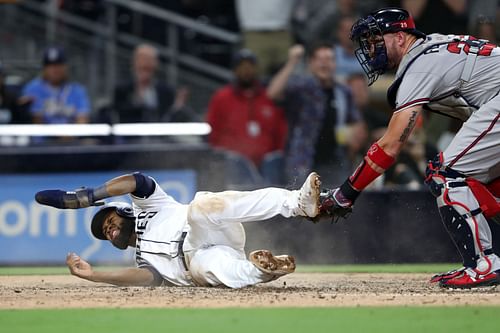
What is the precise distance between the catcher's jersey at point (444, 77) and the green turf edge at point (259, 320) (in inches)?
65.0

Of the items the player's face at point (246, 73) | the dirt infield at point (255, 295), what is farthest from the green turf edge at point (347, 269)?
the player's face at point (246, 73)

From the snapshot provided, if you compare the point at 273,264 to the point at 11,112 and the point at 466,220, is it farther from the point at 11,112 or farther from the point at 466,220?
the point at 11,112

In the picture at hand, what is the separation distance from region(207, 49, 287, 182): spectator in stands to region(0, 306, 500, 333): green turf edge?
611cm

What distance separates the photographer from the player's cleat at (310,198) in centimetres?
760

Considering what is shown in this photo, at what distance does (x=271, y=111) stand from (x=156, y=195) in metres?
4.65

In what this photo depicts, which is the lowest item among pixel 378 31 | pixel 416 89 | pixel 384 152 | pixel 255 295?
pixel 255 295

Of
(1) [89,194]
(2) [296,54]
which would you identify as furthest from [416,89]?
(2) [296,54]

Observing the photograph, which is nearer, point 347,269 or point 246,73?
point 347,269

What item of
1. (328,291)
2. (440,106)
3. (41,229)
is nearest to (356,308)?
(328,291)

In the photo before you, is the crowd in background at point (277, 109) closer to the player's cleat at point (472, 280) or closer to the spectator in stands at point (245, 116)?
the spectator in stands at point (245, 116)

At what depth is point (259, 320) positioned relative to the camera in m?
6.17

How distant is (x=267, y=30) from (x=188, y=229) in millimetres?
6015

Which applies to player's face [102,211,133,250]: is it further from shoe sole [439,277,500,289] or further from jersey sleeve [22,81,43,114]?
jersey sleeve [22,81,43,114]

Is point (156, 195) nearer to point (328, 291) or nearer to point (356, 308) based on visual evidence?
point (328, 291)
